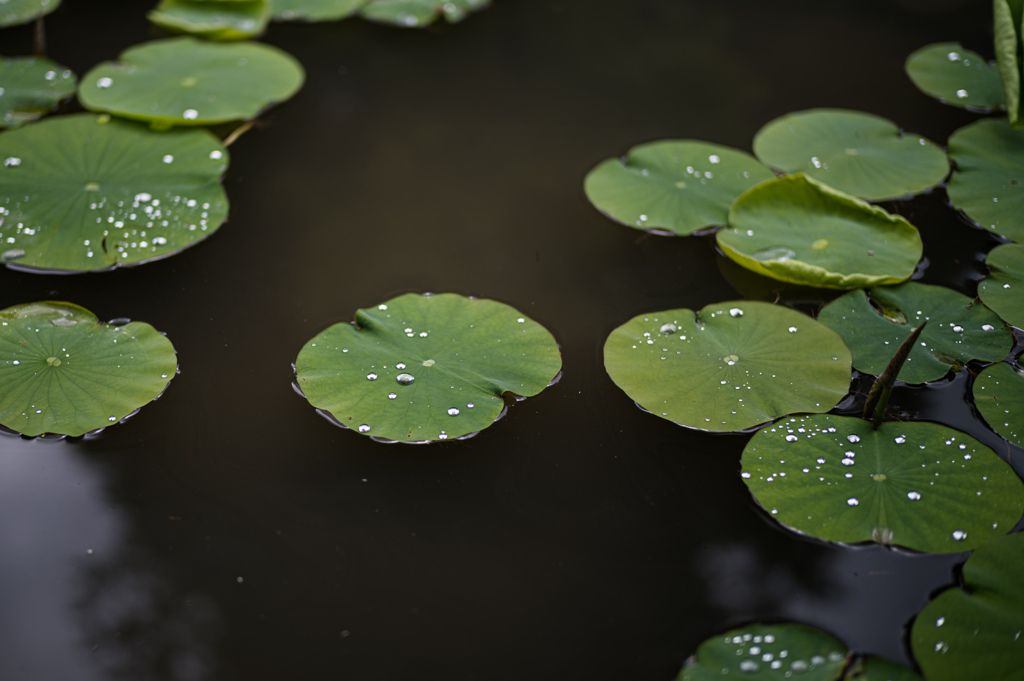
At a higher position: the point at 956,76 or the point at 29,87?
the point at 956,76

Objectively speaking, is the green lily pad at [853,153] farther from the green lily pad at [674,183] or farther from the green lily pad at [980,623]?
the green lily pad at [980,623]

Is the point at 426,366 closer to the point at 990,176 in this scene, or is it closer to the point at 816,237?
the point at 816,237

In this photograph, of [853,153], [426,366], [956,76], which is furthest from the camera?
[956,76]

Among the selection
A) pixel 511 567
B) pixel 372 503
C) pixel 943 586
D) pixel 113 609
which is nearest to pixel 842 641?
pixel 943 586

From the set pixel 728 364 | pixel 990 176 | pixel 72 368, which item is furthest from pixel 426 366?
pixel 990 176

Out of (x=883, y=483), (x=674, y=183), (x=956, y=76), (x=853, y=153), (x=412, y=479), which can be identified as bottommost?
(x=412, y=479)
